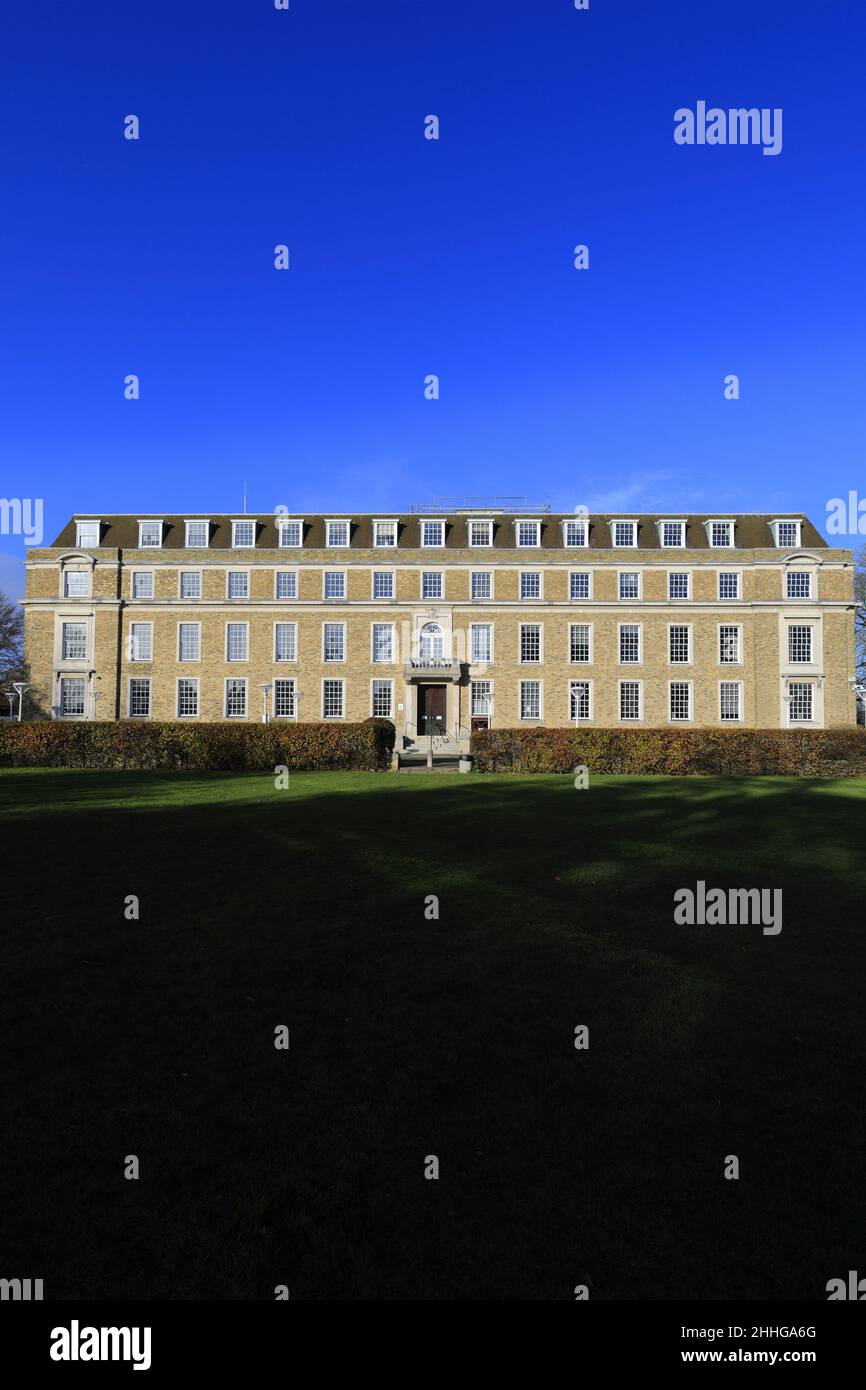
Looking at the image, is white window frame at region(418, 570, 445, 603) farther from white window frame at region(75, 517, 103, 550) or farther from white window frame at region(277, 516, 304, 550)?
white window frame at region(75, 517, 103, 550)

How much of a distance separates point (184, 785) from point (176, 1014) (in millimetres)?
16230

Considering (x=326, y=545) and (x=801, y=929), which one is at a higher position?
(x=326, y=545)

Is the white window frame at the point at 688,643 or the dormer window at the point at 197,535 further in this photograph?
the dormer window at the point at 197,535

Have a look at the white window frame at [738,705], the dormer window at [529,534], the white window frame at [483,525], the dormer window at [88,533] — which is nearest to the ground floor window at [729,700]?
the white window frame at [738,705]

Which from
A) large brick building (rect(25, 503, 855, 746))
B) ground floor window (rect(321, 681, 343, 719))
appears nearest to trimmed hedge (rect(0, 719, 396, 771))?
large brick building (rect(25, 503, 855, 746))

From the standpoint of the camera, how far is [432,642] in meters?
49.1

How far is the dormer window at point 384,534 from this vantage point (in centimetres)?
5094

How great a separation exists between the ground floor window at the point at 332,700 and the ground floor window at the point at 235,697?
5611mm

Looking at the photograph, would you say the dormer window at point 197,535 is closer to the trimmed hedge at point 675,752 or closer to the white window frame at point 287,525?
the white window frame at point 287,525

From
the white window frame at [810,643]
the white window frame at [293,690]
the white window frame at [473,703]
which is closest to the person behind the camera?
Result: the white window frame at [810,643]

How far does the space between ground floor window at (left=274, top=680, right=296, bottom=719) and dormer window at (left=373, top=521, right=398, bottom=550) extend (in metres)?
11.8
